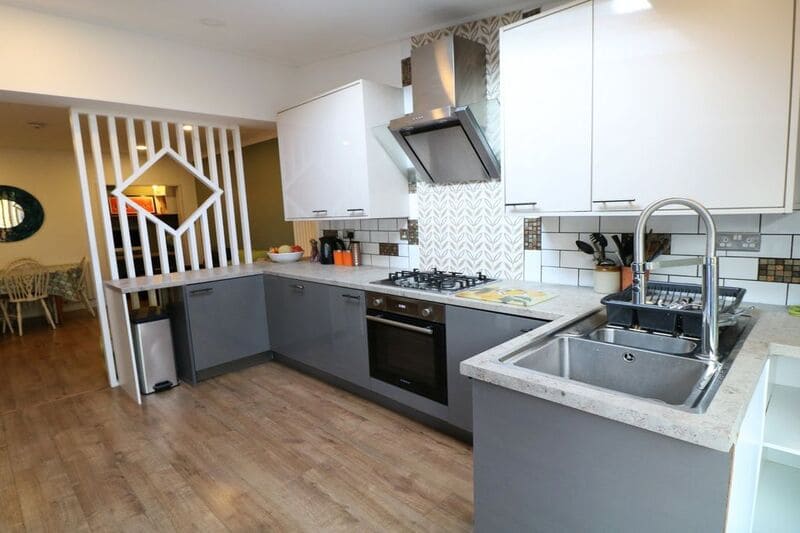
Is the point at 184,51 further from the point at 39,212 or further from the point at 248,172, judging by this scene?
the point at 39,212

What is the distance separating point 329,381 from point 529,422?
2316 millimetres

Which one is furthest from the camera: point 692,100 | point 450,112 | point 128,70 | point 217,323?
point 217,323

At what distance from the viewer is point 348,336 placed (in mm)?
2977

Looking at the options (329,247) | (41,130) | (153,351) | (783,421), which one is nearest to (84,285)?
(41,130)

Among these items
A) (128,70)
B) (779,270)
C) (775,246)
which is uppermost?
(128,70)

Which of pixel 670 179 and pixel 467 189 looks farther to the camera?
pixel 467 189

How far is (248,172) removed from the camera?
6.58m

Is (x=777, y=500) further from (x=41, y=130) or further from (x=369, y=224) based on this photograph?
(x=41, y=130)

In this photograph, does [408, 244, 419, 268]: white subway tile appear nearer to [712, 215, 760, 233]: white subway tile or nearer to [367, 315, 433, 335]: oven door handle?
[367, 315, 433, 335]: oven door handle

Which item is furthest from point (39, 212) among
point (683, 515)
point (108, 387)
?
point (683, 515)

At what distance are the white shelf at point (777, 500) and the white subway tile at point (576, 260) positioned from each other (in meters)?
1.11

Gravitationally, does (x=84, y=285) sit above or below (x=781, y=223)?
below

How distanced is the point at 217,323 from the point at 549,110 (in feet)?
9.07

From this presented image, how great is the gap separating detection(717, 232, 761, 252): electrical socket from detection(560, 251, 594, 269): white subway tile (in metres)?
0.59
